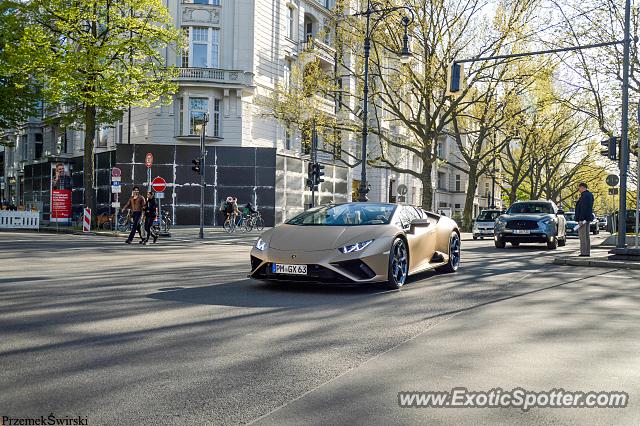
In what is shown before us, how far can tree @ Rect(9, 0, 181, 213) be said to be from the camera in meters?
28.0

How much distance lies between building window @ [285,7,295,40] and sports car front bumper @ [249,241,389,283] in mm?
35327

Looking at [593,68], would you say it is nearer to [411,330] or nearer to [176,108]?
[176,108]

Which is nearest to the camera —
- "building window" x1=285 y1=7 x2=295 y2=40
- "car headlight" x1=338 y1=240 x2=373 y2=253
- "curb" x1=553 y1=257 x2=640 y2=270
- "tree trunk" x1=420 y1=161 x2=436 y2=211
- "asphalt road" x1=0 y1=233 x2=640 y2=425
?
"asphalt road" x1=0 y1=233 x2=640 y2=425

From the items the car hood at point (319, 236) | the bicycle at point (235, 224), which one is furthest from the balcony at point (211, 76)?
the car hood at point (319, 236)

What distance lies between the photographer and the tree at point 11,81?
30577 mm

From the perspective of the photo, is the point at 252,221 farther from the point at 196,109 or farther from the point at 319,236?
the point at 319,236

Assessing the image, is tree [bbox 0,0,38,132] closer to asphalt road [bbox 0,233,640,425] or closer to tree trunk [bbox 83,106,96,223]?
tree trunk [bbox 83,106,96,223]

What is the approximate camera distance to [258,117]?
39.2m

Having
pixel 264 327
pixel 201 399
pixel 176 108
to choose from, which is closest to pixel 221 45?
pixel 176 108

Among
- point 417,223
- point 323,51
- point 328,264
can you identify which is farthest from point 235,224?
point 328,264

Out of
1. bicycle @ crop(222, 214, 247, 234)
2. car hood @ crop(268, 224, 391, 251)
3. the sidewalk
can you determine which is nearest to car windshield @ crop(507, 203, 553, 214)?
the sidewalk

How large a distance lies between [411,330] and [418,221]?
4206mm

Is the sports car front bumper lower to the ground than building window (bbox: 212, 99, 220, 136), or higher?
lower

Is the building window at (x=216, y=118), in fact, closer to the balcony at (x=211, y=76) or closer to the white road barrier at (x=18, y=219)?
the balcony at (x=211, y=76)
